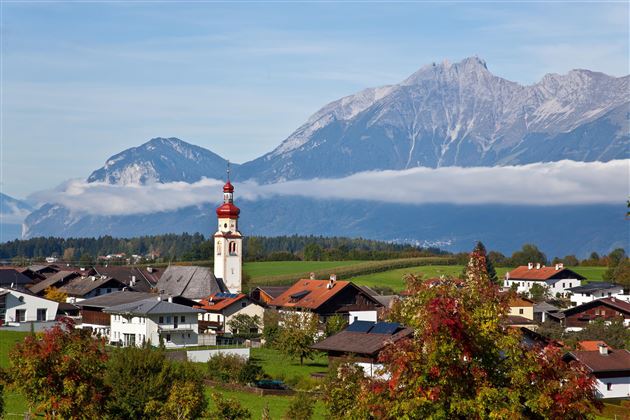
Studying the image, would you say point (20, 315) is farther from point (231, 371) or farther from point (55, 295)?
point (231, 371)

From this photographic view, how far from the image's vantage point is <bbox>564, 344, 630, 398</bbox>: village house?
59.8m

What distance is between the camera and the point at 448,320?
2075 cm

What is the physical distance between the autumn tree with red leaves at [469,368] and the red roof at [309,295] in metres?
70.9

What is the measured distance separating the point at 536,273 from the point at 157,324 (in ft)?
241

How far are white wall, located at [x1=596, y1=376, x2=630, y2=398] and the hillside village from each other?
0.05 m

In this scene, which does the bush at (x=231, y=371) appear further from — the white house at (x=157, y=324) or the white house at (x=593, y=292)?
the white house at (x=593, y=292)

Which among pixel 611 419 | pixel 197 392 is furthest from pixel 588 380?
pixel 611 419

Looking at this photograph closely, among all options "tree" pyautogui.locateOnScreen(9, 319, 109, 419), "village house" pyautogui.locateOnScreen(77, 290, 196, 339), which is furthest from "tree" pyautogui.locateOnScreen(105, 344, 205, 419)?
"village house" pyautogui.locateOnScreen(77, 290, 196, 339)

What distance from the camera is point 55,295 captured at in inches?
3878

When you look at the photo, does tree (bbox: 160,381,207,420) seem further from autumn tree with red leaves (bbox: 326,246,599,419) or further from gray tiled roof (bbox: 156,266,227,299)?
gray tiled roof (bbox: 156,266,227,299)

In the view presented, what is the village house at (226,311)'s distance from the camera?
91.1 m

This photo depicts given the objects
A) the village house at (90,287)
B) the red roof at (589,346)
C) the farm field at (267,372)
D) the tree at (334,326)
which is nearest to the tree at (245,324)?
the tree at (334,326)

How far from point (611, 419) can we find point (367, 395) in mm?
31842

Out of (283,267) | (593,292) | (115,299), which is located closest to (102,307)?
(115,299)
